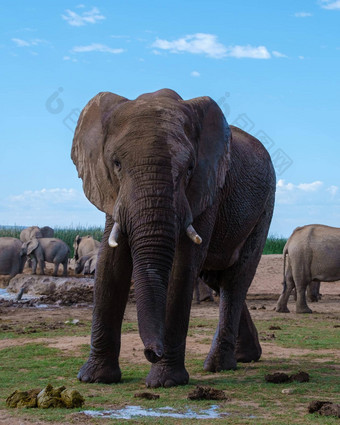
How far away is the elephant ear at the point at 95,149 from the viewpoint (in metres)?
6.09

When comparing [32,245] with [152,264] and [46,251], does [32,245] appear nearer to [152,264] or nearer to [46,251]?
[46,251]

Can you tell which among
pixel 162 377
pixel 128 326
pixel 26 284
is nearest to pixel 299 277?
pixel 128 326

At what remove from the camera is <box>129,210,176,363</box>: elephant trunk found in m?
5.52

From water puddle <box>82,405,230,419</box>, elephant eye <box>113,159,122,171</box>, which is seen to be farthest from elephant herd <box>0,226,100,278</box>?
water puddle <box>82,405,230,419</box>

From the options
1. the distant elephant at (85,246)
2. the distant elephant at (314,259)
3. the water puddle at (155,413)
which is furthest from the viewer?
the distant elephant at (85,246)

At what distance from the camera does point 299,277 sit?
15.6m

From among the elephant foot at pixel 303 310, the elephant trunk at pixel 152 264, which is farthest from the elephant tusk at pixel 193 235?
the elephant foot at pixel 303 310

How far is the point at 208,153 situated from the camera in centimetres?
644

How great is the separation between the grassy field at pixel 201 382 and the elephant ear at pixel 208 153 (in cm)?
153

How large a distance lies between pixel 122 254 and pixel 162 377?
1072 millimetres

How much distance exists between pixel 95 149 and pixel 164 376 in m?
1.96

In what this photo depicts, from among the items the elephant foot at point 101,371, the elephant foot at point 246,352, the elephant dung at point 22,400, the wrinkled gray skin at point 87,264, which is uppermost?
the wrinkled gray skin at point 87,264

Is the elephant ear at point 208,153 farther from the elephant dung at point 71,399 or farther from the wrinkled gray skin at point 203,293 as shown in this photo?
the wrinkled gray skin at point 203,293

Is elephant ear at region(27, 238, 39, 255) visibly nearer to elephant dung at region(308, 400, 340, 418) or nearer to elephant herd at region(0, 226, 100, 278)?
elephant herd at region(0, 226, 100, 278)
